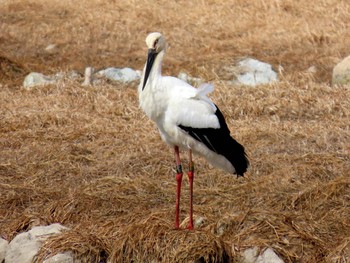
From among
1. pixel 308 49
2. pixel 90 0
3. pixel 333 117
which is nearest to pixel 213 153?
pixel 333 117

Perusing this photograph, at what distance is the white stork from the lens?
23.7 ft

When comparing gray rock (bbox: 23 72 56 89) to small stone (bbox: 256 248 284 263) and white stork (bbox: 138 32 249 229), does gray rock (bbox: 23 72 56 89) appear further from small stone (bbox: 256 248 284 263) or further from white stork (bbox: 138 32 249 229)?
small stone (bbox: 256 248 284 263)

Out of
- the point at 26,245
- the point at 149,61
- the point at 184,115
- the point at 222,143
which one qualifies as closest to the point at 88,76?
the point at 149,61

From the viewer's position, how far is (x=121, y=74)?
1377 centimetres

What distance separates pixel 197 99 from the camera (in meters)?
7.32

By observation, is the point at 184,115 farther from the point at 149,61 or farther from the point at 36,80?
the point at 36,80

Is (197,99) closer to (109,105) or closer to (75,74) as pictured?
(109,105)

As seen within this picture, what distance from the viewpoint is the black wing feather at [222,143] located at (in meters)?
7.36

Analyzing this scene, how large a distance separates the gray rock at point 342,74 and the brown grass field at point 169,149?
393mm

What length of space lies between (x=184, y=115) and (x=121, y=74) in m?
6.65

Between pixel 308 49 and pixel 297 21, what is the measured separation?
4.45 feet

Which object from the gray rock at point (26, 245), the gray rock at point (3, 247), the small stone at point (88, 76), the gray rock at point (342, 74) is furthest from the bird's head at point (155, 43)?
the gray rock at point (342, 74)

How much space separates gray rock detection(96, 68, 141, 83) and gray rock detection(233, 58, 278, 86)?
1.51m

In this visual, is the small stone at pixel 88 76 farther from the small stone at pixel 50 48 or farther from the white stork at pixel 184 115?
the white stork at pixel 184 115
